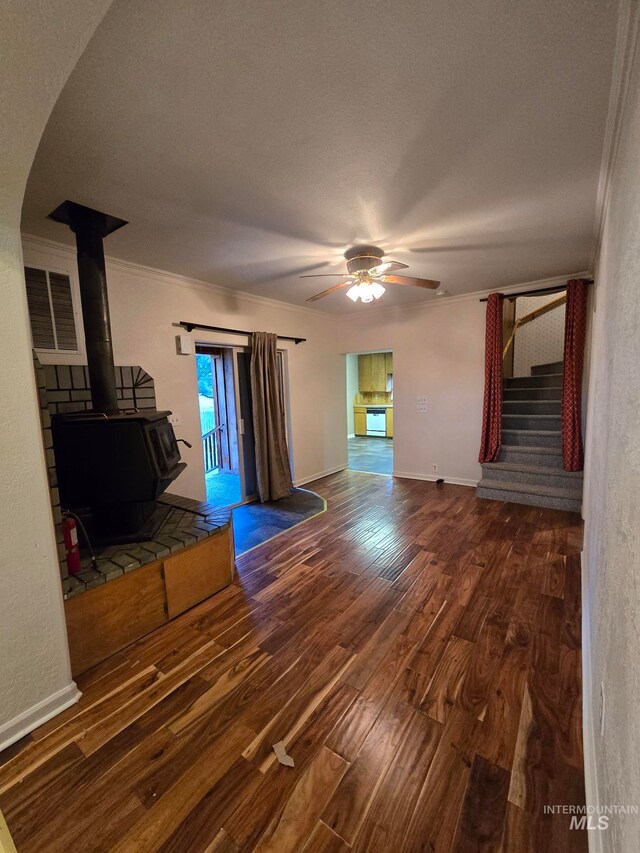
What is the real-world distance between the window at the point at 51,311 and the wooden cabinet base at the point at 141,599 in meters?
1.79

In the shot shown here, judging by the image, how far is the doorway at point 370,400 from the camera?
8.43 m

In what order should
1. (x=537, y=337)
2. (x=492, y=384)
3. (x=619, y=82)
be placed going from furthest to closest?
(x=537, y=337)
(x=492, y=384)
(x=619, y=82)

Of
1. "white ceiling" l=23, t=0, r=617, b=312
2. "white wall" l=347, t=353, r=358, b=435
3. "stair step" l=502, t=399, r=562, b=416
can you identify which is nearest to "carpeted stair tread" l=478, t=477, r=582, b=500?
"stair step" l=502, t=399, r=562, b=416

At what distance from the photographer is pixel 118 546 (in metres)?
2.03

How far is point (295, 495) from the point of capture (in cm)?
440

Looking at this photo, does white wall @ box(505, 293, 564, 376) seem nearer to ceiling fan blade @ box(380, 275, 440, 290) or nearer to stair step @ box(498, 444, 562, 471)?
stair step @ box(498, 444, 562, 471)

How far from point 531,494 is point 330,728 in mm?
3366

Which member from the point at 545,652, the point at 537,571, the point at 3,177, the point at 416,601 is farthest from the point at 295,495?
the point at 3,177

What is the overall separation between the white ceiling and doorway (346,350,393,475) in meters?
5.99

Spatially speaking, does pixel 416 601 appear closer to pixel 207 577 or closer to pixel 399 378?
pixel 207 577

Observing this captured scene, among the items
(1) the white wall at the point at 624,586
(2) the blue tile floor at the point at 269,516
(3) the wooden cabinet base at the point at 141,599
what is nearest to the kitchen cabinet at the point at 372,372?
(2) the blue tile floor at the point at 269,516

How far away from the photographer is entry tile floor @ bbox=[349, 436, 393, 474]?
5.69 meters

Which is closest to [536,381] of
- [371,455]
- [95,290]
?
[371,455]

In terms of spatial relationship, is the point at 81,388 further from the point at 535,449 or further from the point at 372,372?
the point at 372,372
